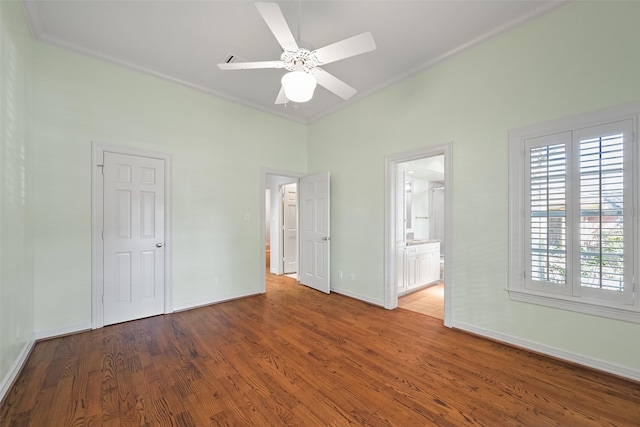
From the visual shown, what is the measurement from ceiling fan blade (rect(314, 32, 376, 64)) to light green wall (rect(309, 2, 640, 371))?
1714 millimetres

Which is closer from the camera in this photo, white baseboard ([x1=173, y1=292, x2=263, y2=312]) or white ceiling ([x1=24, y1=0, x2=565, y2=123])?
white ceiling ([x1=24, y1=0, x2=565, y2=123])

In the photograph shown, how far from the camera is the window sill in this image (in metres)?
2.05

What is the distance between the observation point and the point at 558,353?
7.70ft

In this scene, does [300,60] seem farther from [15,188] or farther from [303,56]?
[15,188]

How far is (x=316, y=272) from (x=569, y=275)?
3.31 metres

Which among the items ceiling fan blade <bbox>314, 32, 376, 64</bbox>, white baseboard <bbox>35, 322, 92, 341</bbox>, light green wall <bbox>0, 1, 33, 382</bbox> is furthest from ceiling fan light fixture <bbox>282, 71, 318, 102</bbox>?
white baseboard <bbox>35, 322, 92, 341</bbox>

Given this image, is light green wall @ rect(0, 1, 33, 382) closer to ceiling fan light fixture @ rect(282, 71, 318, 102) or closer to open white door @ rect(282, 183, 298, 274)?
ceiling fan light fixture @ rect(282, 71, 318, 102)

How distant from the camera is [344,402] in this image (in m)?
1.83

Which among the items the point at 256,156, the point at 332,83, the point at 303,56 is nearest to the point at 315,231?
the point at 256,156

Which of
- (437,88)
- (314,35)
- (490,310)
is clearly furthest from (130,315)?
(437,88)

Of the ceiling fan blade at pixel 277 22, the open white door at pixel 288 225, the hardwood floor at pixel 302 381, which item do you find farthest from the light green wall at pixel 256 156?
the ceiling fan blade at pixel 277 22

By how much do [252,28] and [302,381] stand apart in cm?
326

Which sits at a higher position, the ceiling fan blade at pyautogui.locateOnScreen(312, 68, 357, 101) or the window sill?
the ceiling fan blade at pyautogui.locateOnScreen(312, 68, 357, 101)

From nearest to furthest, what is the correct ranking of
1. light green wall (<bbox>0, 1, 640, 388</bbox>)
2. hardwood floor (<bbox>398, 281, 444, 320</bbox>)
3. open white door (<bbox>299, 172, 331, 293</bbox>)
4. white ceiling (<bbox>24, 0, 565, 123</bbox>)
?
light green wall (<bbox>0, 1, 640, 388</bbox>), white ceiling (<bbox>24, 0, 565, 123</bbox>), hardwood floor (<bbox>398, 281, 444, 320</bbox>), open white door (<bbox>299, 172, 331, 293</bbox>)
